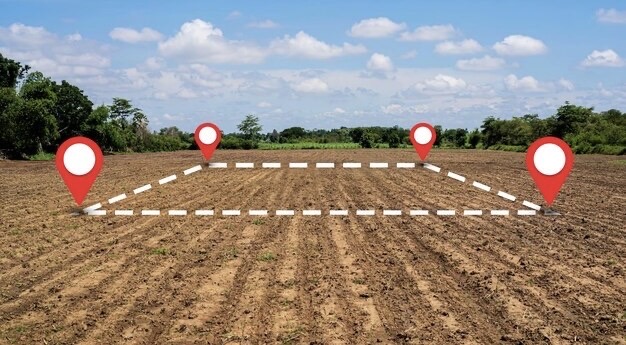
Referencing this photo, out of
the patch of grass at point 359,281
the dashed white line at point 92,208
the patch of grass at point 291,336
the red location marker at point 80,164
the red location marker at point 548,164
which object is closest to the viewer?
the patch of grass at point 291,336

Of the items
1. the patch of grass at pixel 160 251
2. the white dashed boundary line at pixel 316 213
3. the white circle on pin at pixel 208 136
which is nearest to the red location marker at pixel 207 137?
the white circle on pin at pixel 208 136

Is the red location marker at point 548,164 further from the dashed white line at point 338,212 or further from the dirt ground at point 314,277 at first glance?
the dashed white line at point 338,212

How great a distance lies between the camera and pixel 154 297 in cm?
755

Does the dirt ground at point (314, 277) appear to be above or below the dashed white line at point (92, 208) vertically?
below

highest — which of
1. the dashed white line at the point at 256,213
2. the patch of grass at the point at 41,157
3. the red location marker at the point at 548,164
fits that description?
the red location marker at the point at 548,164

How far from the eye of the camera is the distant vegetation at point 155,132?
1924 inches

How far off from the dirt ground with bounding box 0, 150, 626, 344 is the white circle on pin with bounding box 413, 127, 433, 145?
191 cm

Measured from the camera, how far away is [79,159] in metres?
7.48

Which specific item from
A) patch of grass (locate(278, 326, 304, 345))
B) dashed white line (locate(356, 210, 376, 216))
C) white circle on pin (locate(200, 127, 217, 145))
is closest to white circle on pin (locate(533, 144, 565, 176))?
patch of grass (locate(278, 326, 304, 345))

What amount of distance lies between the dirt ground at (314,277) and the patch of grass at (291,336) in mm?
20

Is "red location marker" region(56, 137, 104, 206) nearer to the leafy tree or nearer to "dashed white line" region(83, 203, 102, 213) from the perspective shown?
"dashed white line" region(83, 203, 102, 213)

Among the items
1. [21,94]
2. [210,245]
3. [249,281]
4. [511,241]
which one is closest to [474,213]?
[511,241]

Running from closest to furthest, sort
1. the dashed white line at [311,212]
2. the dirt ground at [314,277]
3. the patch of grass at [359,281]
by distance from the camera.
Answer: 1. the dirt ground at [314,277]
2. the patch of grass at [359,281]
3. the dashed white line at [311,212]

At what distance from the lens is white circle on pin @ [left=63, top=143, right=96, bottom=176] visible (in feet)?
24.2
